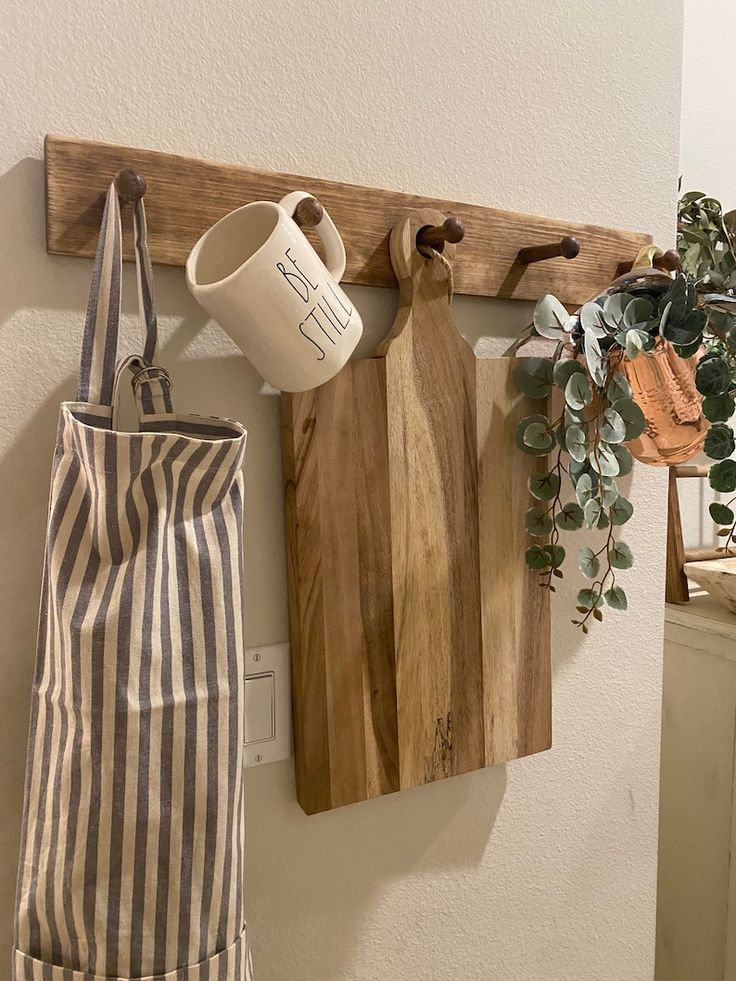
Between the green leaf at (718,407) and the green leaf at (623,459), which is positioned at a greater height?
the green leaf at (718,407)

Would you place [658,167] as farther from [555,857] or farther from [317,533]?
[555,857]

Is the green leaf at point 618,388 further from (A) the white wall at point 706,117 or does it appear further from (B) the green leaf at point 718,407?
(A) the white wall at point 706,117

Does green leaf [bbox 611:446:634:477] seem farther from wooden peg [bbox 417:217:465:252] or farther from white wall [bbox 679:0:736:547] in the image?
white wall [bbox 679:0:736:547]

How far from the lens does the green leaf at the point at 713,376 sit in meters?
0.73

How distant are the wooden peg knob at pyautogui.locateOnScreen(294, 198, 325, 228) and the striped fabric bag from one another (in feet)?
0.38

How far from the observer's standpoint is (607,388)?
76cm

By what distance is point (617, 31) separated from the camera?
2.84 feet

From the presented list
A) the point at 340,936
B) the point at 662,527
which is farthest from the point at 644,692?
the point at 340,936

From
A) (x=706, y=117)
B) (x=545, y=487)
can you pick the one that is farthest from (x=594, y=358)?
(x=706, y=117)

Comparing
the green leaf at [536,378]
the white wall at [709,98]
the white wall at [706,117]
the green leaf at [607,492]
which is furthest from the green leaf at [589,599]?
the white wall at [709,98]

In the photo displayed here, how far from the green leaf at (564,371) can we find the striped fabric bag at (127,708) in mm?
329

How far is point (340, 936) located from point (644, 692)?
452 millimetres

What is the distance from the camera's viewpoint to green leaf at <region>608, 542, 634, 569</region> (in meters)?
0.83

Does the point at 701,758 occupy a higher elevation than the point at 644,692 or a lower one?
lower
